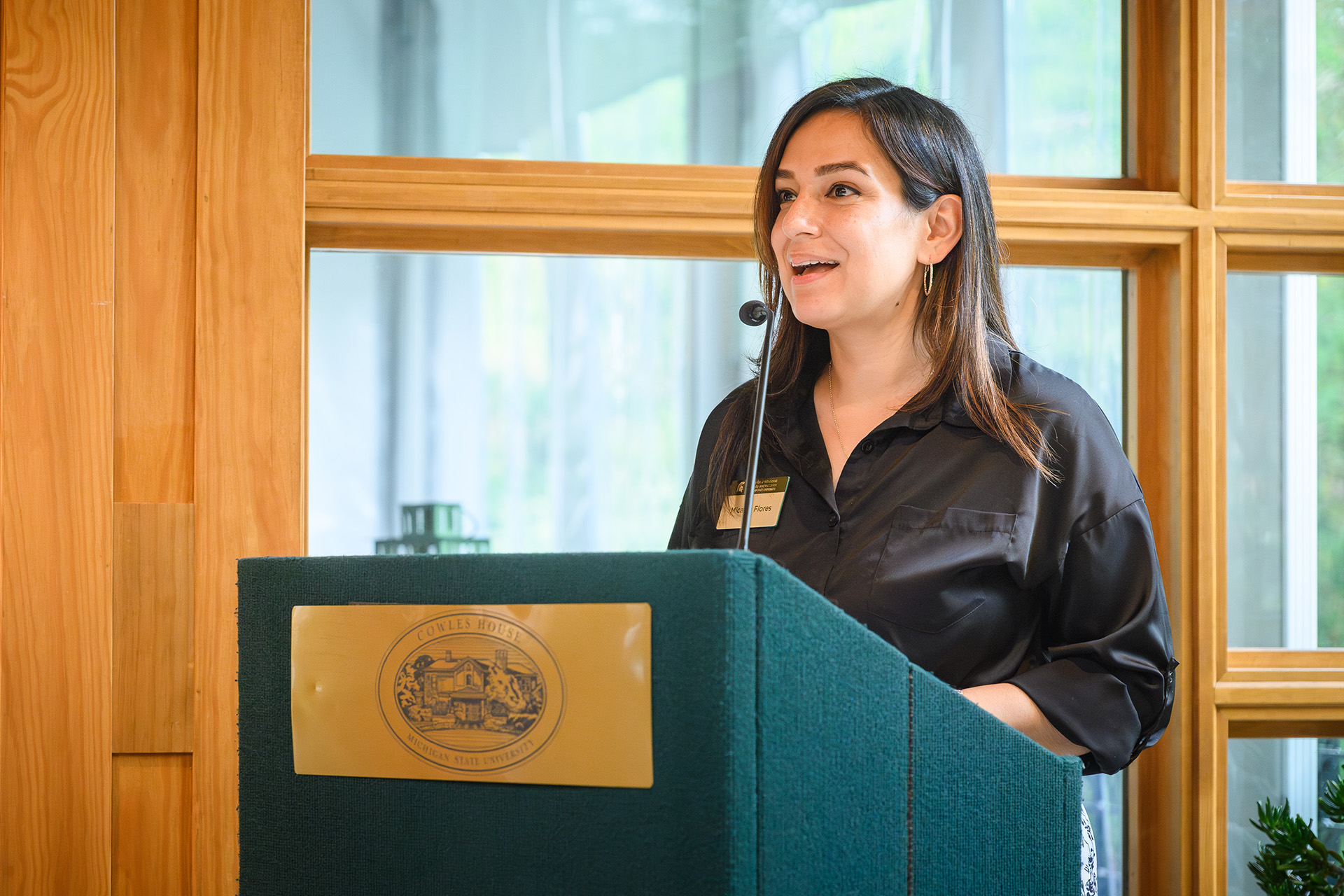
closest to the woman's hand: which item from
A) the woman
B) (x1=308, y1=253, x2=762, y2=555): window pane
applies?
the woman

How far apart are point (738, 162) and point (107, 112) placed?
1.19m

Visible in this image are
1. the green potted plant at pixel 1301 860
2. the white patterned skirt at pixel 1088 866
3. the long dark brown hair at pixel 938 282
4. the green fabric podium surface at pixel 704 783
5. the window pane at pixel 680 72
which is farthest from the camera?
the window pane at pixel 680 72

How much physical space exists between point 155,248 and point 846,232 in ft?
4.21

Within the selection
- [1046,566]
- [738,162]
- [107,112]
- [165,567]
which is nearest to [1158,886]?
[1046,566]

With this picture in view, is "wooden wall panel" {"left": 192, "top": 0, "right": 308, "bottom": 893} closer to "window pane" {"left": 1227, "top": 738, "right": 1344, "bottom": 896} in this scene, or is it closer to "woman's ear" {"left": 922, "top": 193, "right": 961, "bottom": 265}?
"woman's ear" {"left": 922, "top": 193, "right": 961, "bottom": 265}

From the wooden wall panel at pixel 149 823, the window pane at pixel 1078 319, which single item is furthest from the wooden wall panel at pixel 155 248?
the window pane at pixel 1078 319

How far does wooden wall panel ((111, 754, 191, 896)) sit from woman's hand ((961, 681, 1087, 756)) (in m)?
1.44

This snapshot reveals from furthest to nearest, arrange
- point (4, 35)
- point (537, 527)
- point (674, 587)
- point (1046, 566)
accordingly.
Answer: point (537, 527) < point (4, 35) < point (1046, 566) < point (674, 587)

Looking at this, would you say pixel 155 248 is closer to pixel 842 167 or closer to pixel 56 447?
pixel 56 447

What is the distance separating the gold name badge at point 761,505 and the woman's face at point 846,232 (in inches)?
9.4

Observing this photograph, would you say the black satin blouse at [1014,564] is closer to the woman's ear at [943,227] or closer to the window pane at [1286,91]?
the woman's ear at [943,227]

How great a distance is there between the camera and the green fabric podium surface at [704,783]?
0.67 meters

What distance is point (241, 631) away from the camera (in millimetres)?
793

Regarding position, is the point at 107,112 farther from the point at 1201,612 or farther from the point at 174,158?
the point at 1201,612
